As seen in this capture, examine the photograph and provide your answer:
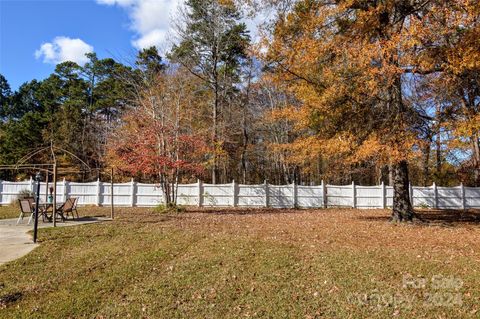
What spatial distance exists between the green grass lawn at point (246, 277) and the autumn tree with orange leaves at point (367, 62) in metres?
2.87

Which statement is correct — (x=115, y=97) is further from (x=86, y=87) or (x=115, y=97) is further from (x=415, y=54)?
(x=415, y=54)

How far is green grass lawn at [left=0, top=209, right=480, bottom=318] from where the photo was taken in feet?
15.4

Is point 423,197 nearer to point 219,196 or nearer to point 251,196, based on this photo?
point 251,196

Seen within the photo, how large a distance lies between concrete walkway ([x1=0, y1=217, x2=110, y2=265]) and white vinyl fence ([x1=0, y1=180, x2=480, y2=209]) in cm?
694

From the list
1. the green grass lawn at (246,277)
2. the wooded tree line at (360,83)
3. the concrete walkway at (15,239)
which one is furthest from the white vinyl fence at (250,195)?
the green grass lawn at (246,277)

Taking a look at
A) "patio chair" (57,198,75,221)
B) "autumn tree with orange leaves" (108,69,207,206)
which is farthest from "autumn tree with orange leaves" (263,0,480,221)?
"patio chair" (57,198,75,221)

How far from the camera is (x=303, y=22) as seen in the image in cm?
1070

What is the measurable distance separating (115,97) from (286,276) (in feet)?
98.4

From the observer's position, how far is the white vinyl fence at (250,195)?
1961 centimetres

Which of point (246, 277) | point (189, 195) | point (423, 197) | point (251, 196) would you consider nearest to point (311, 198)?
point (251, 196)

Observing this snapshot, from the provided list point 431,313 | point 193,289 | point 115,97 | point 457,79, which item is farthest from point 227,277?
point 115,97

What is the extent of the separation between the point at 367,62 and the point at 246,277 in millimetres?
6880

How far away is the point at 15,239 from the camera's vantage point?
9312mm

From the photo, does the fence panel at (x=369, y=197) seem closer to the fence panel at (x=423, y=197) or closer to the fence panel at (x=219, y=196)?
the fence panel at (x=423, y=197)
